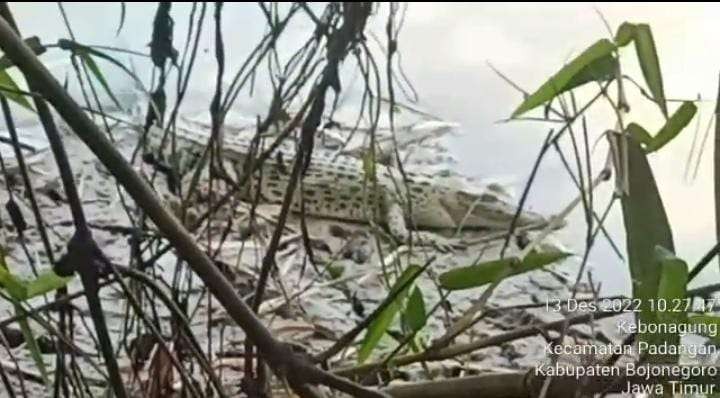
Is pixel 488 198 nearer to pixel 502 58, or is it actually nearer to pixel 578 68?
pixel 502 58

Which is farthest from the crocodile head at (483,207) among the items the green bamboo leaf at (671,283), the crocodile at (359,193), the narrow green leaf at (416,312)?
the green bamboo leaf at (671,283)

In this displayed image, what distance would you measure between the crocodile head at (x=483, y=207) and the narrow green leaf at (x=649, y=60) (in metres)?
0.97

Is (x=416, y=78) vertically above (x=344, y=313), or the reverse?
(x=416, y=78)

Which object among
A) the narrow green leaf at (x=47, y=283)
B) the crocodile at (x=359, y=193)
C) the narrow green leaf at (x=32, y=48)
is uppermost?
the crocodile at (x=359, y=193)

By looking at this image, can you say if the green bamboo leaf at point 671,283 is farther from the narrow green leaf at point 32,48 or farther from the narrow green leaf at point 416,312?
the narrow green leaf at point 32,48

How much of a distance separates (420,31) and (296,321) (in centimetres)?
88

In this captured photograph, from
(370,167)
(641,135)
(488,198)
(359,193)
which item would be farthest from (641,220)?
(359,193)

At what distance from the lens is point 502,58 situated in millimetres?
Result: 1765

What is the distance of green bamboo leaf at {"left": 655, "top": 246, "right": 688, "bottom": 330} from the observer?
20.2 inches

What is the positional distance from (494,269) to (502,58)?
119 centimetres

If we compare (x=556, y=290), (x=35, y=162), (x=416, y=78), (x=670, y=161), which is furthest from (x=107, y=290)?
(x=416, y=78)

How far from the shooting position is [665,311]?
534mm

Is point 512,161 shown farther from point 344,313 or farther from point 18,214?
point 18,214

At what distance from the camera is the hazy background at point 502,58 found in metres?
1.08
